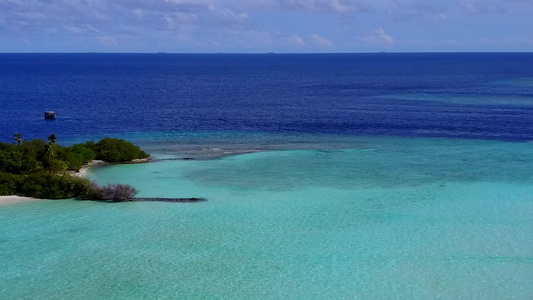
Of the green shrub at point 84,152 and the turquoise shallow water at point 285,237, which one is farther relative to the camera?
the green shrub at point 84,152

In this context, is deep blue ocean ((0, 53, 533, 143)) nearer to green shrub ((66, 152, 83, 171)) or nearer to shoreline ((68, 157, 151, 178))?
shoreline ((68, 157, 151, 178))

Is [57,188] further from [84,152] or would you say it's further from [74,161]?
[84,152]

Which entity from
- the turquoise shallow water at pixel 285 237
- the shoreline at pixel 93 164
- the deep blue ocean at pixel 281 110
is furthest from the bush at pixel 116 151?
the deep blue ocean at pixel 281 110

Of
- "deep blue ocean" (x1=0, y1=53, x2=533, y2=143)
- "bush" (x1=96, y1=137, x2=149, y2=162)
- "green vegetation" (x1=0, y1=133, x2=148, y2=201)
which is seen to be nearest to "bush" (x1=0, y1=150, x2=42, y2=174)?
"green vegetation" (x1=0, y1=133, x2=148, y2=201)

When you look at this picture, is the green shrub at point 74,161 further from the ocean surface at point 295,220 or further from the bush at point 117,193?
the bush at point 117,193

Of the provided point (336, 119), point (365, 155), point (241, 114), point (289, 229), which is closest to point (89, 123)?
point (241, 114)

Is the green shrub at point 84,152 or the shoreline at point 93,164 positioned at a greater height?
the green shrub at point 84,152

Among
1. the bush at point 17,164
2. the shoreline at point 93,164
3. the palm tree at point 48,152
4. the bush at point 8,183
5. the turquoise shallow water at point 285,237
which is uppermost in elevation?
the palm tree at point 48,152

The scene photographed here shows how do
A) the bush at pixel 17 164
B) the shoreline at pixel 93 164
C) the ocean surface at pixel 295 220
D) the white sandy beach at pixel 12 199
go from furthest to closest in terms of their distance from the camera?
the shoreline at pixel 93 164 < the bush at pixel 17 164 < the white sandy beach at pixel 12 199 < the ocean surface at pixel 295 220
